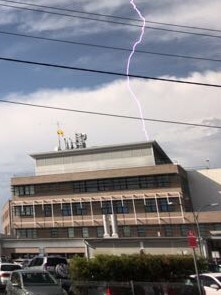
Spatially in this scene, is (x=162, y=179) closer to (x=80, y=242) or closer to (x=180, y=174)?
(x=180, y=174)

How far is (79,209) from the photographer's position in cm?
8800

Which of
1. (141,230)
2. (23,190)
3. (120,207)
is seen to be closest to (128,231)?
(141,230)

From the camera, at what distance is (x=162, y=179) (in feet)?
285

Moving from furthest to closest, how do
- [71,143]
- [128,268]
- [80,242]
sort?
[71,143], [80,242], [128,268]

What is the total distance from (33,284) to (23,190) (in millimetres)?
71521

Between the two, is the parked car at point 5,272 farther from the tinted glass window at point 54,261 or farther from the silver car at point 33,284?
the silver car at point 33,284

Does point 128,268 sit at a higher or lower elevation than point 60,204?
lower

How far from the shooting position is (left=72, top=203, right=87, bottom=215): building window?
287ft

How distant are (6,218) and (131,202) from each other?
113ft

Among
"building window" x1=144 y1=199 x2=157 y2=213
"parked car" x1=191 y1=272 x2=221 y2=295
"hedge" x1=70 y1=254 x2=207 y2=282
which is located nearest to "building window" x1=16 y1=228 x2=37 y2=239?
"building window" x1=144 y1=199 x2=157 y2=213

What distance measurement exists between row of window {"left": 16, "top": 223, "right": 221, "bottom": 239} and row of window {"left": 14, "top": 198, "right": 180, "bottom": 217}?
2.75 metres

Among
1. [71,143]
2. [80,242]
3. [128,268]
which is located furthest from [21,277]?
[71,143]

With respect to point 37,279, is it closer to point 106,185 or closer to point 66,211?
point 66,211

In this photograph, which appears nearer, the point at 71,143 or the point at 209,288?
the point at 209,288
